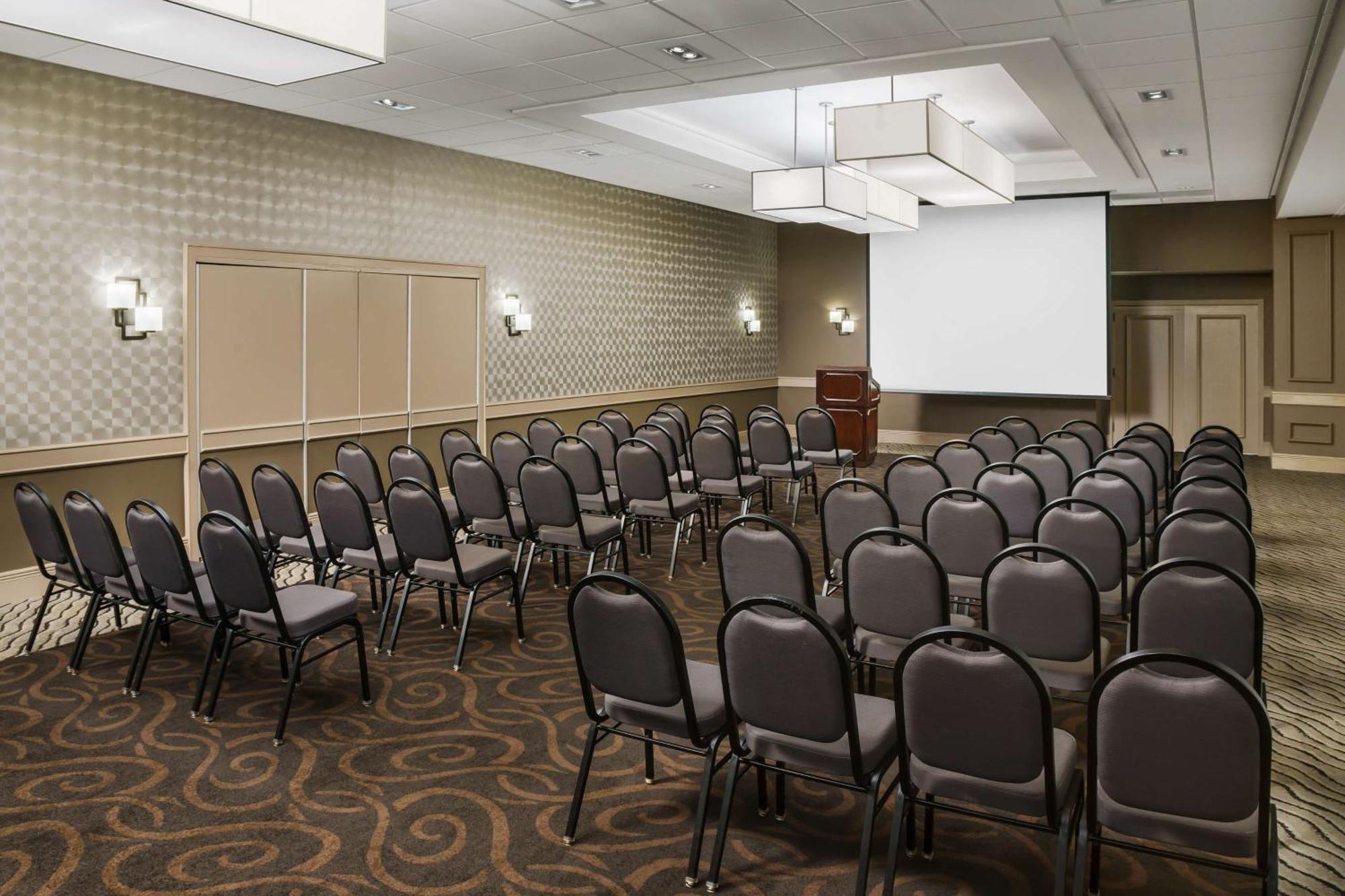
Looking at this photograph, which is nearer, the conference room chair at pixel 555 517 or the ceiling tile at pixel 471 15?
the ceiling tile at pixel 471 15

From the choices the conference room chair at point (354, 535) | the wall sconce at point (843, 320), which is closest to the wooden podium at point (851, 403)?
the wall sconce at point (843, 320)

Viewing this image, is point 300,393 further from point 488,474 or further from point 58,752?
point 58,752

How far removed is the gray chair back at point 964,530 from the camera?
15.5 ft

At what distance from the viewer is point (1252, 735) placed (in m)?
2.26

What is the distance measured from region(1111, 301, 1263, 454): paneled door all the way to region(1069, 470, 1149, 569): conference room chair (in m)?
9.07

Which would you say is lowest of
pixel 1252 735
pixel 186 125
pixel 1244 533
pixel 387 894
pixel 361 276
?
pixel 387 894

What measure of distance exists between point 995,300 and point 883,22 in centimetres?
844

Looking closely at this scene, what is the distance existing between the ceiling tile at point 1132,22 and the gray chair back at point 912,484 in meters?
2.72

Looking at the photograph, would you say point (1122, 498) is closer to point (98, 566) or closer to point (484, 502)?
point (484, 502)

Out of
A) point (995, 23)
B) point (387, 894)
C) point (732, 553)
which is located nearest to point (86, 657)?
point (387, 894)

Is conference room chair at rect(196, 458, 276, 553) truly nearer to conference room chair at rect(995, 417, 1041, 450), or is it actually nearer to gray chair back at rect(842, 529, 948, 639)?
gray chair back at rect(842, 529, 948, 639)

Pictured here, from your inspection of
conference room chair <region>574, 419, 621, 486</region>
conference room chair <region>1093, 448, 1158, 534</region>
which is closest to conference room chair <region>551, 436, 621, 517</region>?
conference room chair <region>574, 419, 621, 486</region>

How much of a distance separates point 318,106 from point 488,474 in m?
3.71

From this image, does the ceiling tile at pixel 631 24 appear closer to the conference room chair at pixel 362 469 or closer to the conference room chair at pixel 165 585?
the conference room chair at pixel 362 469
